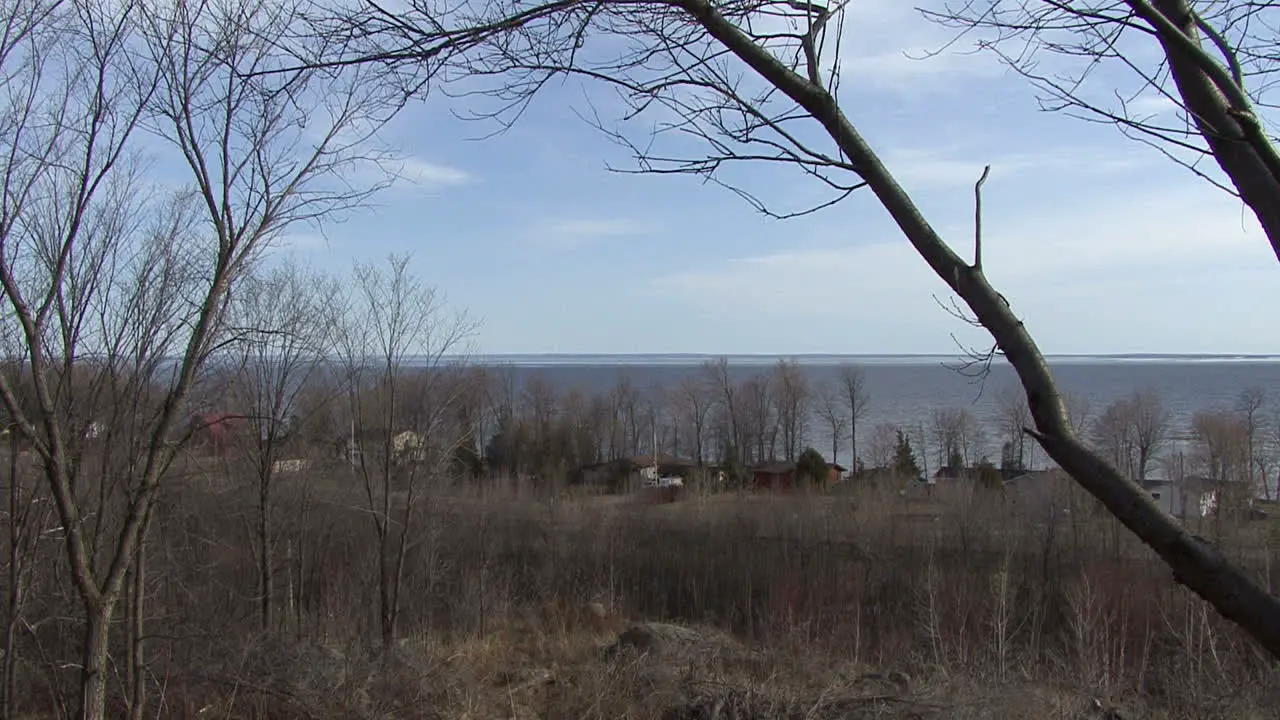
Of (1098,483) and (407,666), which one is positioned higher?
(1098,483)

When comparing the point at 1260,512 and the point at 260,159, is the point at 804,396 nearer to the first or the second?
the point at 1260,512

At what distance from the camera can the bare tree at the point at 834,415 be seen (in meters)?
54.1

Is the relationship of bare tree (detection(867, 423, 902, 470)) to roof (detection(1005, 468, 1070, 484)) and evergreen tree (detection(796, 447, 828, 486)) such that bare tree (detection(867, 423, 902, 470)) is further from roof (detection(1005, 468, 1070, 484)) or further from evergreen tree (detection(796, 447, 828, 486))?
roof (detection(1005, 468, 1070, 484))

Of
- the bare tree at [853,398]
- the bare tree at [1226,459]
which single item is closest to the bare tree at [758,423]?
the bare tree at [853,398]

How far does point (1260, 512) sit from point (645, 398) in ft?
128

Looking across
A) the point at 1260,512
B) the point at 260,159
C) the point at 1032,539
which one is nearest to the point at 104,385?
the point at 260,159

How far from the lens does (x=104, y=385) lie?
6.30 metres

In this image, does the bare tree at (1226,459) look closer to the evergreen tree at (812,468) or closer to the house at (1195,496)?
the house at (1195,496)

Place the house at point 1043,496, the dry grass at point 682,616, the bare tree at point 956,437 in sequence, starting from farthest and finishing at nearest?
the bare tree at point 956,437
the house at point 1043,496
the dry grass at point 682,616

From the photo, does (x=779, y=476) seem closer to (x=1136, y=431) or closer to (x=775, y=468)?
(x=775, y=468)

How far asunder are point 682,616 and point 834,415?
4234cm

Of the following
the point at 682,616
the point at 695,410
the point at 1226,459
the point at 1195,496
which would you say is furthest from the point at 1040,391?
the point at 695,410

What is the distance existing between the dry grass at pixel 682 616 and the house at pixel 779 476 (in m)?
5.16

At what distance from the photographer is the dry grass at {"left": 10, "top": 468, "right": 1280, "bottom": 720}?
24.7 feet
